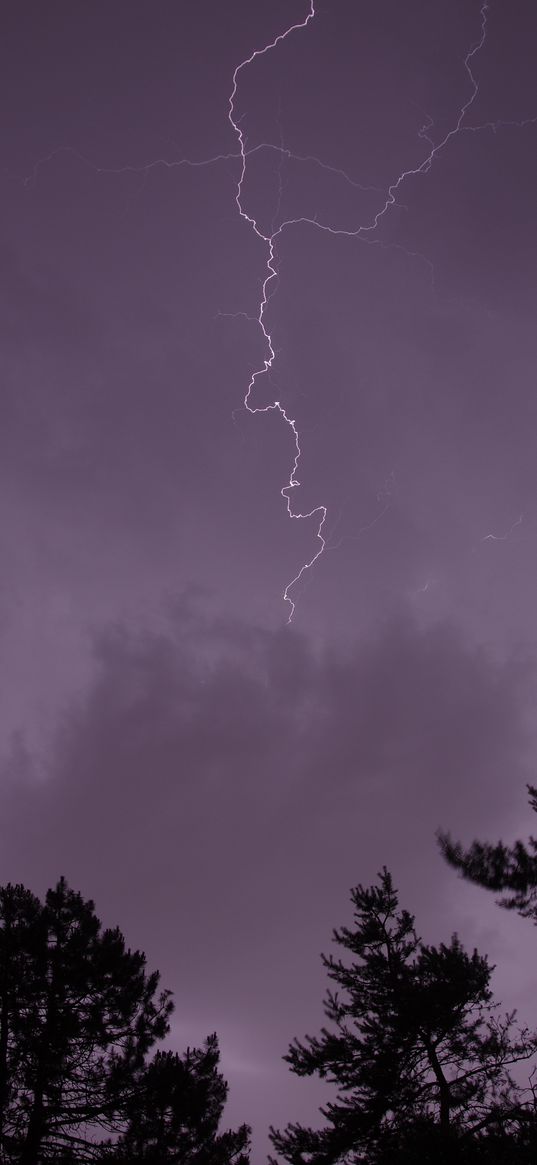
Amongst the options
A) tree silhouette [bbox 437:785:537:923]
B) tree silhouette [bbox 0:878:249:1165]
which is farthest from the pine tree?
tree silhouette [bbox 437:785:537:923]

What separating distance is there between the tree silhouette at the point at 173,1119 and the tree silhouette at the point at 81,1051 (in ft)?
0.05

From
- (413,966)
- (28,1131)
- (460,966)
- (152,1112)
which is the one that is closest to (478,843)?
(460,966)

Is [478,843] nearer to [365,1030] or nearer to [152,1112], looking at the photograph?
[365,1030]

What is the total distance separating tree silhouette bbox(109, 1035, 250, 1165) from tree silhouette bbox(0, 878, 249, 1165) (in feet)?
0.05

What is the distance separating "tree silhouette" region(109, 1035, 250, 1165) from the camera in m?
10.6

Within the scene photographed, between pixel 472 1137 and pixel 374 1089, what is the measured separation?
294cm

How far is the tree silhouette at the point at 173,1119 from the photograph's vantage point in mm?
10609

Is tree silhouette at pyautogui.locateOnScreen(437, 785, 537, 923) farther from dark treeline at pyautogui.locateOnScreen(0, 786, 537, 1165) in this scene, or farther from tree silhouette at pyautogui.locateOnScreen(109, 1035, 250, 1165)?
tree silhouette at pyautogui.locateOnScreen(109, 1035, 250, 1165)

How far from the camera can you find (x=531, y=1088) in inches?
350

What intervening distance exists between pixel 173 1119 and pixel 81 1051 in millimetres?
2091

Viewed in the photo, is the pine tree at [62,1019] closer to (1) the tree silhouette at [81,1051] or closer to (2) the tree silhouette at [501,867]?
(1) the tree silhouette at [81,1051]

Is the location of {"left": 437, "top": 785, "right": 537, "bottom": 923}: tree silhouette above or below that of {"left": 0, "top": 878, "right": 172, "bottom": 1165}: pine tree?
above

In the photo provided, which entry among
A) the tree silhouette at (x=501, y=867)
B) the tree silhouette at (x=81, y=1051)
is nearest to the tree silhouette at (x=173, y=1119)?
the tree silhouette at (x=81, y=1051)

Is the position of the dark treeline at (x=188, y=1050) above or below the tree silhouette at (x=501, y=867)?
below
